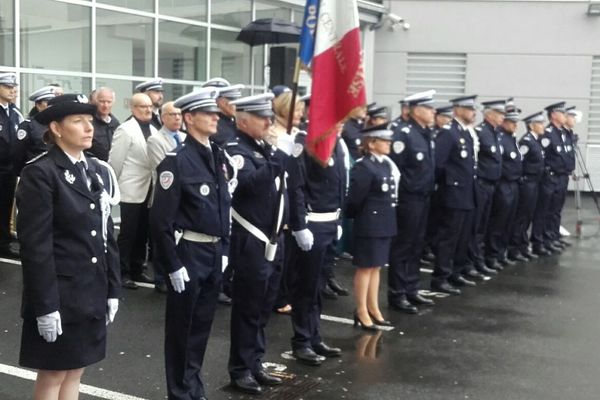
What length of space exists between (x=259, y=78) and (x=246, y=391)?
11346mm

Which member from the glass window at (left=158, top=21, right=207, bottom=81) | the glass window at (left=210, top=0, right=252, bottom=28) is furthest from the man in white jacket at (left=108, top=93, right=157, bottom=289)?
the glass window at (left=210, top=0, right=252, bottom=28)

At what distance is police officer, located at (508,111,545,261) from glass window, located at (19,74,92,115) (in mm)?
6512

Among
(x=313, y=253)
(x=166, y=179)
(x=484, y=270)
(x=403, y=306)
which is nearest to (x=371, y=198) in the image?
(x=313, y=253)

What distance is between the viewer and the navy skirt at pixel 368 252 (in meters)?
6.97

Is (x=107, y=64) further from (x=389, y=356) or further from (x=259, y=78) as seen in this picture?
(x=389, y=356)

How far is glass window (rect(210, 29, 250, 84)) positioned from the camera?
1474cm

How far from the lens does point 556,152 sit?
1179 centimetres

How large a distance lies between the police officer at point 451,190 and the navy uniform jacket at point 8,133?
4666 mm

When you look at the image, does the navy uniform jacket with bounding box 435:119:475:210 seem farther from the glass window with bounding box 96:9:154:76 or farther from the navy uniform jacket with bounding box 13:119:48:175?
the glass window with bounding box 96:9:154:76

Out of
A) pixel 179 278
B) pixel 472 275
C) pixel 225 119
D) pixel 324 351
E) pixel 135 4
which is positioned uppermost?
pixel 135 4

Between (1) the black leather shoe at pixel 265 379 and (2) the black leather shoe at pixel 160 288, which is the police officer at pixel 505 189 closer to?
(2) the black leather shoe at pixel 160 288

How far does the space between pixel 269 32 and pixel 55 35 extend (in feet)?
12.8

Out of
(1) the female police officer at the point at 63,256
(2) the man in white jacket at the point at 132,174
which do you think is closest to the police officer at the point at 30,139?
(2) the man in white jacket at the point at 132,174

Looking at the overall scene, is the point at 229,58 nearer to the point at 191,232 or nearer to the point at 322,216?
the point at 322,216
